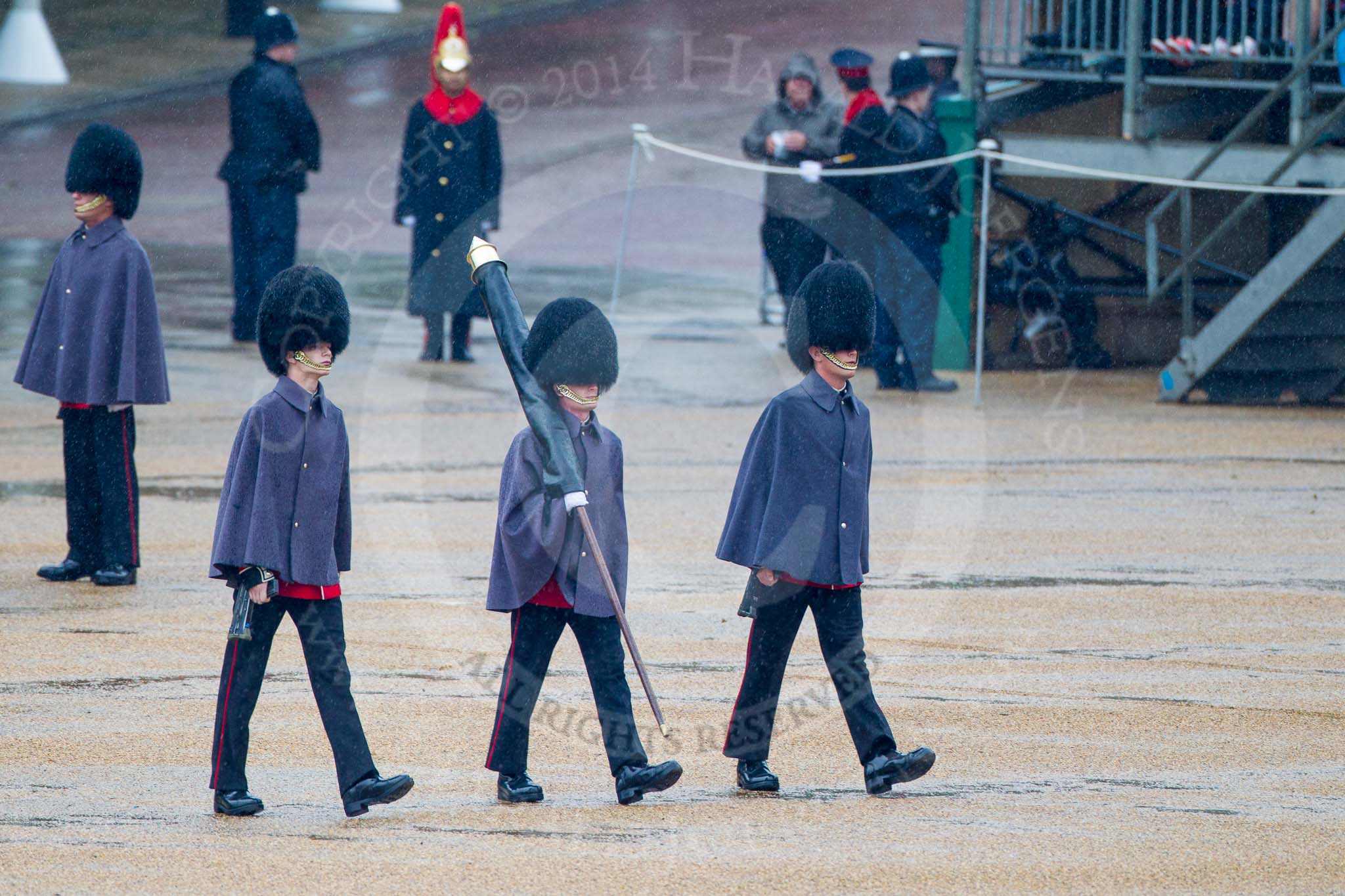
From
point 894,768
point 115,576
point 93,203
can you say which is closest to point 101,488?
point 115,576

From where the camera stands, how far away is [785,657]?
5.68 metres

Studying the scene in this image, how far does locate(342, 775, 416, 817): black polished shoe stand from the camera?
513 centimetres

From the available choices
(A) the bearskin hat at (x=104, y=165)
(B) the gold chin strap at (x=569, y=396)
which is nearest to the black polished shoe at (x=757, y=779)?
(B) the gold chin strap at (x=569, y=396)

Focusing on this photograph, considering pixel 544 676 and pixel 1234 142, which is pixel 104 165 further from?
pixel 1234 142

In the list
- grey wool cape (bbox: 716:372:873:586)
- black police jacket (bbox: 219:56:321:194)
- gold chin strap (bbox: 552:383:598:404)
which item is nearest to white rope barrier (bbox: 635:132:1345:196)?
black police jacket (bbox: 219:56:321:194)

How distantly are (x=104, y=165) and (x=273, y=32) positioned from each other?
597cm

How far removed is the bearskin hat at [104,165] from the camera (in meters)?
7.61

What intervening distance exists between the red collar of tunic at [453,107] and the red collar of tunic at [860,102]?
248 centimetres

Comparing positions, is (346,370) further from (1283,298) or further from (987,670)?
(987,670)

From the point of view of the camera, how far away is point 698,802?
213 inches

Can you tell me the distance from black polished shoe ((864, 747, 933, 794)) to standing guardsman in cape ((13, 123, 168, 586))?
11.5 ft

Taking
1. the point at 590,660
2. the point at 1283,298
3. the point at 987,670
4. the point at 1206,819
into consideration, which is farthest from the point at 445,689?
the point at 1283,298

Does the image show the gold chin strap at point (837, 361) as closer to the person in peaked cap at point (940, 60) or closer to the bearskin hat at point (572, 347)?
the bearskin hat at point (572, 347)

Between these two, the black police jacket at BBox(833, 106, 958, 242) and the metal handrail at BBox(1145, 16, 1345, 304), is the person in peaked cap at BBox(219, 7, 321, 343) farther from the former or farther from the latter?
the metal handrail at BBox(1145, 16, 1345, 304)
